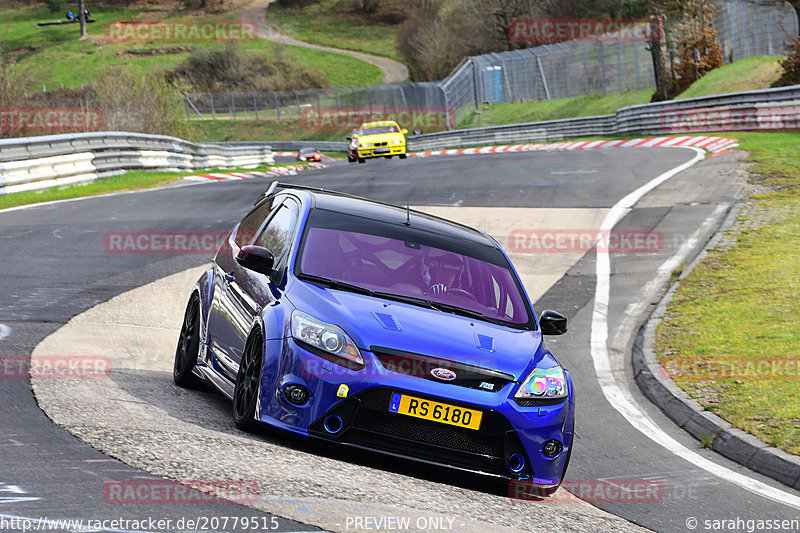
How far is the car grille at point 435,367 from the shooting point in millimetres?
6128

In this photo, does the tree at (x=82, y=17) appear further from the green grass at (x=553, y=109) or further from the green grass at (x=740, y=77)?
the green grass at (x=740, y=77)

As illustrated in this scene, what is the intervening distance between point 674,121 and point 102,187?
21.0 m

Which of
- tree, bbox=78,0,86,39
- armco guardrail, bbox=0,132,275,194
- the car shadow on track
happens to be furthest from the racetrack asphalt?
tree, bbox=78,0,86,39

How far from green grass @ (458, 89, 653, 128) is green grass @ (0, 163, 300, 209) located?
25.0 metres

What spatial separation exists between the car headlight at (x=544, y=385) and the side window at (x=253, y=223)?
275cm

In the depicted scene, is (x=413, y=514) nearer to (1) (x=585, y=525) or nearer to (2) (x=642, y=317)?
(1) (x=585, y=525)

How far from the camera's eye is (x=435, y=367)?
619cm

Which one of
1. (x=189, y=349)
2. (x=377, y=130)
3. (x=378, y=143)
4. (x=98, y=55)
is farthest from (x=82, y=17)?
(x=189, y=349)

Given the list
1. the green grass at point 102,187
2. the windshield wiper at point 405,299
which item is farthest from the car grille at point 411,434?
the green grass at point 102,187

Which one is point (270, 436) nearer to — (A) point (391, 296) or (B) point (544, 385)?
(A) point (391, 296)

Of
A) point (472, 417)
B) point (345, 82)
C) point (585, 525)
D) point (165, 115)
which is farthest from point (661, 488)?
point (345, 82)

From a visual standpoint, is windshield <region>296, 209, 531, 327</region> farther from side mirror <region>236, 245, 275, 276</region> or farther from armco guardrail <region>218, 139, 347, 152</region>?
armco guardrail <region>218, 139, 347, 152</region>

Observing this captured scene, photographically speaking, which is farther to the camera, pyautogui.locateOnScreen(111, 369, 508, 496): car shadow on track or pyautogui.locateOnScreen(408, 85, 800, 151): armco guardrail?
pyautogui.locateOnScreen(408, 85, 800, 151): armco guardrail

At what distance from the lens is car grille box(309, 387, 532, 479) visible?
238 inches
